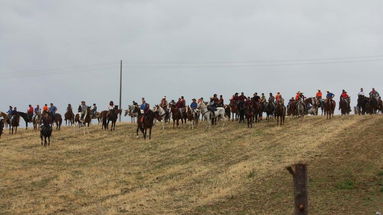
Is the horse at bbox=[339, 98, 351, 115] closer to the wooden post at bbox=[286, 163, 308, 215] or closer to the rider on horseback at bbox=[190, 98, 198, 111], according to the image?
the rider on horseback at bbox=[190, 98, 198, 111]

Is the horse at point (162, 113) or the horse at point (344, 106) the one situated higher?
the horse at point (344, 106)

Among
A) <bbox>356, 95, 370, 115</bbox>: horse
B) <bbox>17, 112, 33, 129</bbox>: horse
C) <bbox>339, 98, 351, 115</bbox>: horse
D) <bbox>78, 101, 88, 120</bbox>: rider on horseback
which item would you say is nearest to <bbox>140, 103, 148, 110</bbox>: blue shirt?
<bbox>78, 101, 88, 120</bbox>: rider on horseback

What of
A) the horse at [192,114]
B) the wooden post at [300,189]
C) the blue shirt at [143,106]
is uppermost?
the blue shirt at [143,106]

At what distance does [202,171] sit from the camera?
27.8 metres

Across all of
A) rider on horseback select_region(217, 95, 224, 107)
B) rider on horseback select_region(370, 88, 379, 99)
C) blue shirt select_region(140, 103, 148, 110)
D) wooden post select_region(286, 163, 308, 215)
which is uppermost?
rider on horseback select_region(370, 88, 379, 99)

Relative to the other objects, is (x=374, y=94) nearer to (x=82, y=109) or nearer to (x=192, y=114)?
(x=192, y=114)

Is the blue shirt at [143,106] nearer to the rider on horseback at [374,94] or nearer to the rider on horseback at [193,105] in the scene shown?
the rider on horseback at [193,105]

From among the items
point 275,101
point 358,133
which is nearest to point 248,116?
point 275,101

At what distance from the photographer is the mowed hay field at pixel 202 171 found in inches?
838

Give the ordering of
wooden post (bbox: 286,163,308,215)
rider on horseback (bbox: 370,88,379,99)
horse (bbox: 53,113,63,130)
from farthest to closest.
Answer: horse (bbox: 53,113,63,130) < rider on horseback (bbox: 370,88,379,99) < wooden post (bbox: 286,163,308,215)

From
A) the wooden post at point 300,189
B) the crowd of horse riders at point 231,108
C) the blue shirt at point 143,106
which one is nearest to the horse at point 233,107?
the crowd of horse riders at point 231,108

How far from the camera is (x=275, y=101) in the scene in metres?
44.3

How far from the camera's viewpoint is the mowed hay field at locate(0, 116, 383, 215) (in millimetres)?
21297

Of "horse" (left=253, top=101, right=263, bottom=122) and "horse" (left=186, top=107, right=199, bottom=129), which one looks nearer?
"horse" (left=253, top=101, right=263, bottom=122)
